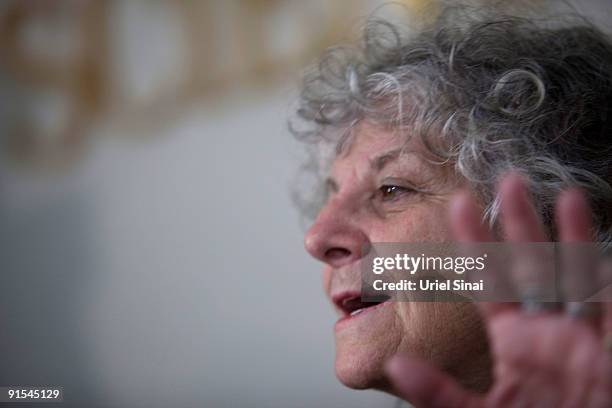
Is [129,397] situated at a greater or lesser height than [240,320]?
lesser

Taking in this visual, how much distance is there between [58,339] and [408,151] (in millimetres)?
722

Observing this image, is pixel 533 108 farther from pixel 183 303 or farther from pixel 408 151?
pixel 183 303

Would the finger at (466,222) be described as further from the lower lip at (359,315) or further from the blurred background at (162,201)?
the blurred background at (162,201)

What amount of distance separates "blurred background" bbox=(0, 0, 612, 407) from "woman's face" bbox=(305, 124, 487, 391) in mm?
255

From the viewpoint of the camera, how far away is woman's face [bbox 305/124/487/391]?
3.06ft

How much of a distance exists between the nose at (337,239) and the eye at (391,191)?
0.06 m

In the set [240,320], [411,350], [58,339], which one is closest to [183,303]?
[240,320]

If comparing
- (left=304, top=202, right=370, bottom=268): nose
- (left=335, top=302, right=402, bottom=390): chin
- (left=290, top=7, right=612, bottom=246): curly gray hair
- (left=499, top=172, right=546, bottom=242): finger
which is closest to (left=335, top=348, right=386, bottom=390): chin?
(left=335, top=302, right=402, bottom=390): chin

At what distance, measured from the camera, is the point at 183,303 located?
1.25 meters

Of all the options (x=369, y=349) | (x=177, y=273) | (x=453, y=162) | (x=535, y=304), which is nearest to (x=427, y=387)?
(x=535, y=304)

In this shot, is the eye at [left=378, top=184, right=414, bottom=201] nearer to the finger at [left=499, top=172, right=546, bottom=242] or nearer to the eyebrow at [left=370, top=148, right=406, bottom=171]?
the eyebrow at [left=370, top=148, right=406, bottom=171]

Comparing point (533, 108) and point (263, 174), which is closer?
point (533, 108)

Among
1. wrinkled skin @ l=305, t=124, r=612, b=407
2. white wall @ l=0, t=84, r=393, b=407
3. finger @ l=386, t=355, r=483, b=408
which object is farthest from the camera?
white wall @ l=0, t=84, r=393, b=407

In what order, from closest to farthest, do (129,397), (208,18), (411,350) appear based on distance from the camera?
(411,350) → (129,397) → (208,18)
